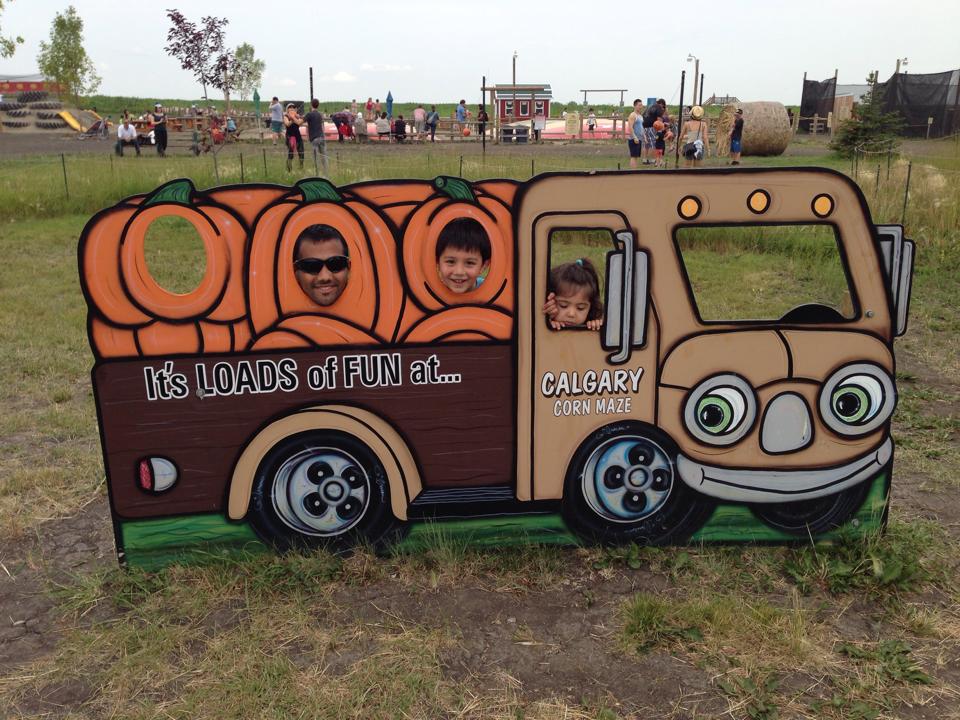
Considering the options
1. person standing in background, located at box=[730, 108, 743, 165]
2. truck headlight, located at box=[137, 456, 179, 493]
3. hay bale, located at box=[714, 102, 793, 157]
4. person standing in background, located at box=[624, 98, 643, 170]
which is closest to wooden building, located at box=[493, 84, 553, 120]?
hay bale, located at box=[714, 102, 793, 157]

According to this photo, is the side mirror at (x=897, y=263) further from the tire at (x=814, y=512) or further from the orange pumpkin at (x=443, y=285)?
the orange pumpkin at (x=443, y=285)

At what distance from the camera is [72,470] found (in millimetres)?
5105

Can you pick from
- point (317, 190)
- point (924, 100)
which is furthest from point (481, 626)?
point (924, 100)

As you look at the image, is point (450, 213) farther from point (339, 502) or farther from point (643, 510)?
point (643, 510)

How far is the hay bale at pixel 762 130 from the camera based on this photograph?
74.1 ft

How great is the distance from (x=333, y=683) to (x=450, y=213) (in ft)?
6.47

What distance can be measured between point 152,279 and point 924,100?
28.7 m

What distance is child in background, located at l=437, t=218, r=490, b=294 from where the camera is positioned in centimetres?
355

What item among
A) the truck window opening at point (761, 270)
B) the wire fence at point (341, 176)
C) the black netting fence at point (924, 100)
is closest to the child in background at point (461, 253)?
the truck window opening at point (761, 270)

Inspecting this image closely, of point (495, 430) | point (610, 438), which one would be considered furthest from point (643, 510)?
point (495, 430)

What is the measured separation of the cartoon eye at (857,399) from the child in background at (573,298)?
1162mm

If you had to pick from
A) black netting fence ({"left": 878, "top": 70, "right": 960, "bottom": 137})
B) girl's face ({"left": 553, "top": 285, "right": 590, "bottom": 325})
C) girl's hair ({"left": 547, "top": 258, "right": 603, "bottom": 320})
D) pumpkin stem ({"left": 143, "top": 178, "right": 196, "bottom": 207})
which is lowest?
girl's face ({"left": 553, "top": 285, "right": 590, "bottom": 325})

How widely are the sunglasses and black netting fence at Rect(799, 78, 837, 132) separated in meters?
34.2

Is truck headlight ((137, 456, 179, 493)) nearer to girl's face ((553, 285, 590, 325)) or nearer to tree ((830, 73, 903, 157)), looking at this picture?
girl's face ((553, 285, 590, 325))
